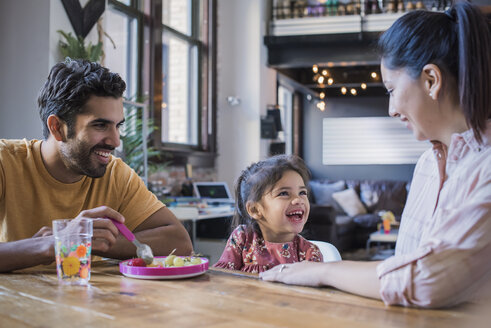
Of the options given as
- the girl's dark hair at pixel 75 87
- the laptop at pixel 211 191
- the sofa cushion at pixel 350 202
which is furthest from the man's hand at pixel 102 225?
the sofa cushion at pixel 350 202

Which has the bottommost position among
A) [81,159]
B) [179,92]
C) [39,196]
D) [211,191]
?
[211,191]

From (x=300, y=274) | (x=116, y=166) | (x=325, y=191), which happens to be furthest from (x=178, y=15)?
(x=300, y=274)

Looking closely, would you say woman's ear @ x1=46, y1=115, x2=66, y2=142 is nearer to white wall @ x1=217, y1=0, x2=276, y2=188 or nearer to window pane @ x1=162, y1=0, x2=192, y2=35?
window pane @ x1=162, y1=0, x2=192, y2=35

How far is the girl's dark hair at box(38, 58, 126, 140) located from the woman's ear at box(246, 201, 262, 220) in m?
0.62

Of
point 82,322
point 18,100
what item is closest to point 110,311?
point 82,322

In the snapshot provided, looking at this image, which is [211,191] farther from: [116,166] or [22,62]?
[116,166]

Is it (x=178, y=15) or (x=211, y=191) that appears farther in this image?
(x=178, y=15)

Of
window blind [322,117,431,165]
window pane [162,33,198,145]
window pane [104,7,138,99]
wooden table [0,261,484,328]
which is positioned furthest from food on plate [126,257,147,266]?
window blind [322,117,431,165]

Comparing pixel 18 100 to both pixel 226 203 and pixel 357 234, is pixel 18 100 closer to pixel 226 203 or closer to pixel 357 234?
pixel 226 203

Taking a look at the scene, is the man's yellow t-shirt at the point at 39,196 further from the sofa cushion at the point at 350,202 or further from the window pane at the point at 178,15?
the sofa cushion at the point at 350,202

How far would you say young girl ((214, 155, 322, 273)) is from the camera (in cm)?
194

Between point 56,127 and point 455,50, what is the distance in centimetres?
137

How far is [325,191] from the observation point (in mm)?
9102

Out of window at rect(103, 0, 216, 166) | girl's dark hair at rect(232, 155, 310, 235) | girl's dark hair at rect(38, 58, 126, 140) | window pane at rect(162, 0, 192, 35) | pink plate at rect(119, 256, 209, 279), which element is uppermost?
window pane at rect(162, 0, 192, 35)
